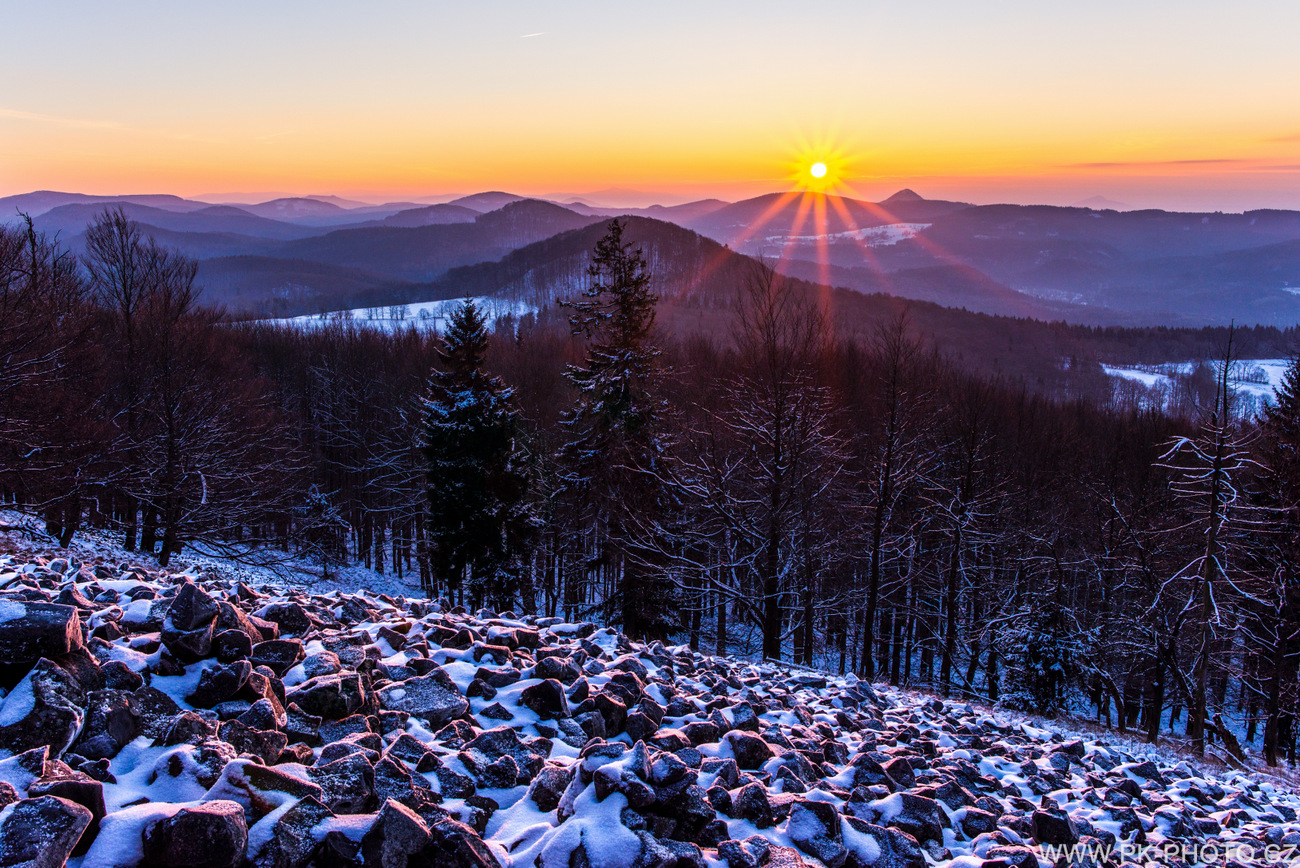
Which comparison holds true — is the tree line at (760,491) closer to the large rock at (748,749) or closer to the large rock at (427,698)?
the large rock at (748,749)

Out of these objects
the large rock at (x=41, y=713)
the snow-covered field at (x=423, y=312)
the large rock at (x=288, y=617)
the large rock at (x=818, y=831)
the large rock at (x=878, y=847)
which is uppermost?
the snow-covered field at (x=423, y=312)

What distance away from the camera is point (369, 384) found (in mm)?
41594

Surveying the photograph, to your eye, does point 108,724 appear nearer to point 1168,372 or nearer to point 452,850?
point 452,850

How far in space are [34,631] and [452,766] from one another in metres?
2.44

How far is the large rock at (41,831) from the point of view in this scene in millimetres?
2461

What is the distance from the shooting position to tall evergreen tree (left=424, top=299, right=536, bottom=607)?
2255cm

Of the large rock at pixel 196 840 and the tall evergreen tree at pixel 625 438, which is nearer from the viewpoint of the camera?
the large rock at pixel 196 840

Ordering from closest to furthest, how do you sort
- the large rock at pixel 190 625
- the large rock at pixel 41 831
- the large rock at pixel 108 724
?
the large rock at pixel 41 831 < the large rock at pixel 108 724 < the large rock at pixel 190 625

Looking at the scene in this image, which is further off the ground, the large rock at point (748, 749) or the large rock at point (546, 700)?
the large rock at point (546, 700)

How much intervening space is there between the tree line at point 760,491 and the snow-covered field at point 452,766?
374 inches

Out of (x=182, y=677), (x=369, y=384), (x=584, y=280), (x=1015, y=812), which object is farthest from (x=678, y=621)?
(x=584, y=280)

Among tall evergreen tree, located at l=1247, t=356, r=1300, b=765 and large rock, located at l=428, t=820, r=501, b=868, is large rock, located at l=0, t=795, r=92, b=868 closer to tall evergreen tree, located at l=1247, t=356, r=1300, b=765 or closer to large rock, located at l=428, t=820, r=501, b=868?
large rock, located at l=428, t=820, r=501, b=868

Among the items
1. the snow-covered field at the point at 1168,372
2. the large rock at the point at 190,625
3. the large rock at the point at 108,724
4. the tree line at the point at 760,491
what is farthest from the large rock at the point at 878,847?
the snow-covered field at the point at 1168,372

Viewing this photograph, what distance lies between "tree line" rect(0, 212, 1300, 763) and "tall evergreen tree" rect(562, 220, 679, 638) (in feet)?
0.34
